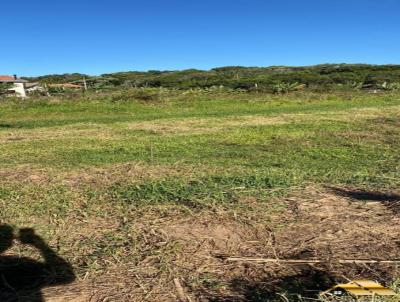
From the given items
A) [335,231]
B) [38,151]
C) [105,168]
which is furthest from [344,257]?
[38,151]

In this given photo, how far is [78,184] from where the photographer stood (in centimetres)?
577

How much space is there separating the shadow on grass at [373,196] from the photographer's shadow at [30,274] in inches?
119

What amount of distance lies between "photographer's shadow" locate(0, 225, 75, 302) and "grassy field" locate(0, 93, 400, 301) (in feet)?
0.27

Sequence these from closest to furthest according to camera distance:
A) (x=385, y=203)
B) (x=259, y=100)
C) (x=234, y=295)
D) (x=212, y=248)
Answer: (x=234, y=295) → (x=212, y=248) → (x=385, y=203) → (x=259, y=100)

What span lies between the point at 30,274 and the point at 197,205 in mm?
1823

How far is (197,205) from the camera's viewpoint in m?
4.70

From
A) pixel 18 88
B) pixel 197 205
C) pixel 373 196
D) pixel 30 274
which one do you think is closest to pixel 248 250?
pixel 197 205

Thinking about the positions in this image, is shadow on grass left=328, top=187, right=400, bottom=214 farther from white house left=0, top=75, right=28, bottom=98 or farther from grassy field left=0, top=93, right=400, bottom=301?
white house left=0, top=75, right=28, bottom=98

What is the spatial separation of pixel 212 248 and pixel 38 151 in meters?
5.90

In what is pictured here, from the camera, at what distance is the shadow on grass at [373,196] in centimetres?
464

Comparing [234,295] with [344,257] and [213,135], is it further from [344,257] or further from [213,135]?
[213,135]

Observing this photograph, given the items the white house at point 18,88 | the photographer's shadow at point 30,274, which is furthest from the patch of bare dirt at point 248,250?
the white house at point 18,88

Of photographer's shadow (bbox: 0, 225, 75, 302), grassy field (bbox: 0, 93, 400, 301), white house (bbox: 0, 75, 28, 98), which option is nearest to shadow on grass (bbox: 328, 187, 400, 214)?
grassy field (bbox: 0, 93, 400, 301)

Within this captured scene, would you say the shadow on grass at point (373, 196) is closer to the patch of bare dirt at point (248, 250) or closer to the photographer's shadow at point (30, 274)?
the patch of bare dirt at point (248, 250)
